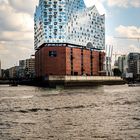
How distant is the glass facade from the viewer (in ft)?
536

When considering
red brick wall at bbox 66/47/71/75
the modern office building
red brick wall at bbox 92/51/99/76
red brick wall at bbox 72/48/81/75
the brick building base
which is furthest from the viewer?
red brick wall at bbox 92/51/99/76

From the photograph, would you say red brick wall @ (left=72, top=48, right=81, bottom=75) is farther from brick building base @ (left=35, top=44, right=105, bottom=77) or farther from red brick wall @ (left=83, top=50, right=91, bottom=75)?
red brick wall @ (left=83, top=50, right=91, bottom=75)

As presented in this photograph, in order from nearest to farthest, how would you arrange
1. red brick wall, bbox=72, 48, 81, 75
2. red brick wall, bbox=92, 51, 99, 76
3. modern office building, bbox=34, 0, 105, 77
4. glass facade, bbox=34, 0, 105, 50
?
modern office building, bbox=34, 0, 105, 77 < red brick wall, bbox=72, 48, 81, 75 < glass facade, bbox=34, 0, 105, 50 < red brick wall, bbox=92, 51, 99, 76

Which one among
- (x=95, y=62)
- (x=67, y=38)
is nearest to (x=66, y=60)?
(x=67, y=38)

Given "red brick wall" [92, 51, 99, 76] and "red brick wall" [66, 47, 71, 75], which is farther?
"red brick wall" [92, 51, 99, 76]

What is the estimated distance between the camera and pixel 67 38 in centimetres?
16325

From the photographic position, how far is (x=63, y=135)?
76.9 ft

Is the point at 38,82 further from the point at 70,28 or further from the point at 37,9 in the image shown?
the point at 37,9

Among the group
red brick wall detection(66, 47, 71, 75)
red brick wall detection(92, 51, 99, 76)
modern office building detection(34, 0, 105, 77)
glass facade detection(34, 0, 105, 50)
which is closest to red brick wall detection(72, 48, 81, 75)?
modern office building detection(34, 0, 105, 77)

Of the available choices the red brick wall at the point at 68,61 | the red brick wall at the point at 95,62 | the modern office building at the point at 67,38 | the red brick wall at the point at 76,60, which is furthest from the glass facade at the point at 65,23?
the red brick wall at the point at 68,61

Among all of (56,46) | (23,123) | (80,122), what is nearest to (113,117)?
(80,122)

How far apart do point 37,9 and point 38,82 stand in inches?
1509

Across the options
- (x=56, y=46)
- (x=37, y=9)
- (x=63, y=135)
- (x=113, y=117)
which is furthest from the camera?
(x=37, y=9)

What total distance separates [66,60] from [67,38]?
11798 mm
